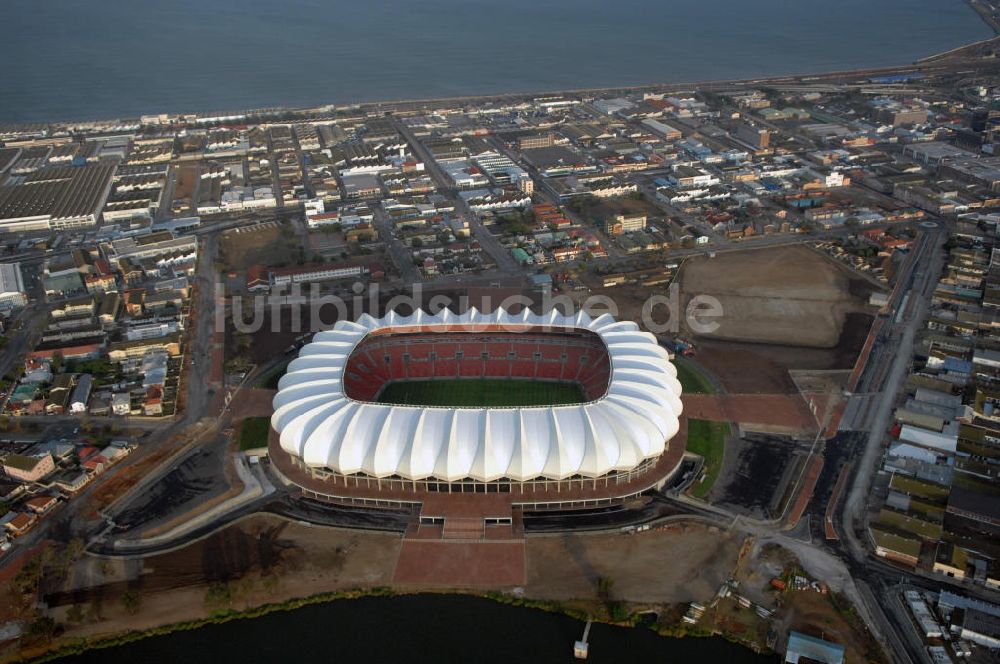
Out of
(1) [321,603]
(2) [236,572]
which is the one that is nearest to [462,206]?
(2) [236,572]

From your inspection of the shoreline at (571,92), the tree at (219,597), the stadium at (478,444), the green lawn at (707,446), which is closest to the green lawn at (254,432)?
the stadium at (478,444)

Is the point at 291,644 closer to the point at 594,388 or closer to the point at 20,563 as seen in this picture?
the point at 20,563

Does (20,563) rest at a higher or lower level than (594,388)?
lower

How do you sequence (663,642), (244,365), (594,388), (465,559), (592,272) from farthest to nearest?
(592,272) < (244,365) < (594,388) < (465,559) < (663,642)

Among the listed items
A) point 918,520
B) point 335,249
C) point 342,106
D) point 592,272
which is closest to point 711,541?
point 918,520

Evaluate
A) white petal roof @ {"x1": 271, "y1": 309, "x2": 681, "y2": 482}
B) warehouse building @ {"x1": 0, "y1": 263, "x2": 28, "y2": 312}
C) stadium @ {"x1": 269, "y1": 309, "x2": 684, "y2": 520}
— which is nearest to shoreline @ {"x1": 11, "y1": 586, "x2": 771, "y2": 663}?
stadium @ {"x1": 269, "y1": 309, "x2": 684, "y2": 520}

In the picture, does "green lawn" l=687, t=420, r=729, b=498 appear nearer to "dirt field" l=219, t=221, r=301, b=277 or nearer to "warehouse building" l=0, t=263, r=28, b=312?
"dirt field" l=219, t=221, r=301, b=277

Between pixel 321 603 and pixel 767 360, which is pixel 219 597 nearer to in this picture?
pixel 321 603
